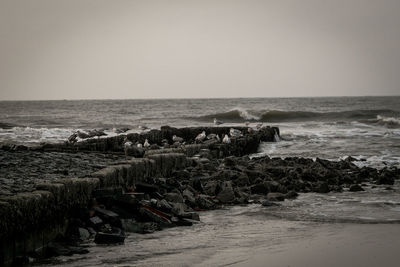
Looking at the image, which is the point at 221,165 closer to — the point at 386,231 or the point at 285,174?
the point at 285,174

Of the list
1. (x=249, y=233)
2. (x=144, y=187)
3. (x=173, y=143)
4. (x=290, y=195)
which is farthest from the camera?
(x=173, y=143)

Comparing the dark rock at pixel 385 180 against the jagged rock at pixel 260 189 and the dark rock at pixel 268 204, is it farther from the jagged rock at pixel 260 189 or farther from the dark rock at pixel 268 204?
the dark rock at pixel 268 204

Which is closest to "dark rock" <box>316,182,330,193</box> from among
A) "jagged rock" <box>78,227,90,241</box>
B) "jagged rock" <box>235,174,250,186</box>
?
"jagged rock" <box>235,174,250,186</box>

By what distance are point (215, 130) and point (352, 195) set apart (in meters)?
14.2

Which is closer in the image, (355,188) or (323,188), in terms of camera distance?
(323,188)

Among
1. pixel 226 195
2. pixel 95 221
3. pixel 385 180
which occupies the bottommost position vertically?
pixel 385 180

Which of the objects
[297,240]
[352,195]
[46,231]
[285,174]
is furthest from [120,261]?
[285,174]

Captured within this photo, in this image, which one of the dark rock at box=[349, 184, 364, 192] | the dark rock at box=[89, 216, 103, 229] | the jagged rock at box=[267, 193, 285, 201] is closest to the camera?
the dark rock at box=[89, 216, 103, 229]

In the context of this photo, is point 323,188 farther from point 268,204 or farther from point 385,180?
point 268,204

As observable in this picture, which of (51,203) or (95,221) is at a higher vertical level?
(51,203)

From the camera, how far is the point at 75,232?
764cm

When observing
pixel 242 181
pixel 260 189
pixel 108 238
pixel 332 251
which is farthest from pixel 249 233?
pixel 242 181

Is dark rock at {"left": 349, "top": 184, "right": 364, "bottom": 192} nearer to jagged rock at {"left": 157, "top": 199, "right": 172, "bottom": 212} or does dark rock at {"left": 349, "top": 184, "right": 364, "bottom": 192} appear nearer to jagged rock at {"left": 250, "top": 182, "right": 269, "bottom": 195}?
jagged rock at {"left": 250, "top": 182, "right": 269, "bottom": 195}

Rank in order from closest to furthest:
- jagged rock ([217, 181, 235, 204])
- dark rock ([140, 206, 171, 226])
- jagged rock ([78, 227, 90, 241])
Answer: jagged rock ([78, 227, 90, 241]), dark rock ([140, 206, 171, 226]), jagged rock ([217, 181, 235, 204])
